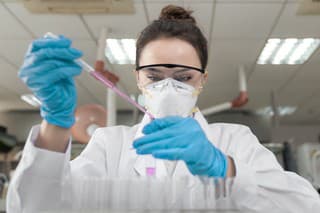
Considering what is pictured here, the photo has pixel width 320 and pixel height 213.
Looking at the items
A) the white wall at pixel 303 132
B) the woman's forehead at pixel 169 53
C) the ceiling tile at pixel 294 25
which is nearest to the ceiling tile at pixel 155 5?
the ceiling tile at pixel 294 25

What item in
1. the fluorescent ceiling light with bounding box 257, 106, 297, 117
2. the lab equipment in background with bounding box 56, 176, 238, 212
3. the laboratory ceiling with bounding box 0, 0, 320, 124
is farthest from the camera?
the fluorescent ceiling light with bounding box 257, 106, 297, 117

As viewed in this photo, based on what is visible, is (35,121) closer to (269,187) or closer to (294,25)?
(294,25)

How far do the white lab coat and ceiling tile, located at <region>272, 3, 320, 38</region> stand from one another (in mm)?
1926

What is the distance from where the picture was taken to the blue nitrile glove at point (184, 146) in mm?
612

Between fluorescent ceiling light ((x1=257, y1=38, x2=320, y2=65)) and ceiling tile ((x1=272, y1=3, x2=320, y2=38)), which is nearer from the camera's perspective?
ceiling tile ((x1=272, y1=3, x2=320, y2=38))

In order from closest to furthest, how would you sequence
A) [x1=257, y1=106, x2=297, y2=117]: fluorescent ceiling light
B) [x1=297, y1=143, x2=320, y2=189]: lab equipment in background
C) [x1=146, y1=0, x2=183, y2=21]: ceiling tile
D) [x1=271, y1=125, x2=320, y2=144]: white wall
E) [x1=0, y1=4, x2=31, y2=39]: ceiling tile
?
[x1=146, y1=0, x2=183, y2=21]: ceiling tile
[x1=0, y1=4, x2=31, y2=39]: ceiling tile
[x1=297, y1=143, x2=320, y2=189]: lab equipment in background
[x1=257, y1=106, x2=297, y2=117]: fluorescent ceiling light
[x1=271, y1=125, x2=320, y2=144]: white wall

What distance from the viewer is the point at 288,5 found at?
8.27 feet

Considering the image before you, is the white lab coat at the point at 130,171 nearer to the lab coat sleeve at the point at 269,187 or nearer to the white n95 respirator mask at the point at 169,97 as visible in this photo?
the lab coat sleeve at the point at 269,187

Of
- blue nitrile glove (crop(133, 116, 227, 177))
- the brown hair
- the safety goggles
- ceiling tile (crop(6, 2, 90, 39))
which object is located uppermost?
ceiling tile (crop(6, 2, 90, 39))

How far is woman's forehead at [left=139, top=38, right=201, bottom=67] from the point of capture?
2.80 feet

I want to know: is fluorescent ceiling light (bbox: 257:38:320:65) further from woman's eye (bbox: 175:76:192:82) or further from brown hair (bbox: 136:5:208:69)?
woman's eye (bbox: 175:76:192:82)

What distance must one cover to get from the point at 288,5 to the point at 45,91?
235cm

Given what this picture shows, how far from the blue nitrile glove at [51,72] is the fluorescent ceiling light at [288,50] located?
274 cm

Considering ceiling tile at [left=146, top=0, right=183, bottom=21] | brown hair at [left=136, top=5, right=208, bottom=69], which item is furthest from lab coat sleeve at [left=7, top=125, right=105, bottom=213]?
ceiling tile at [left=146, top=0, right=183, bottom=21]
